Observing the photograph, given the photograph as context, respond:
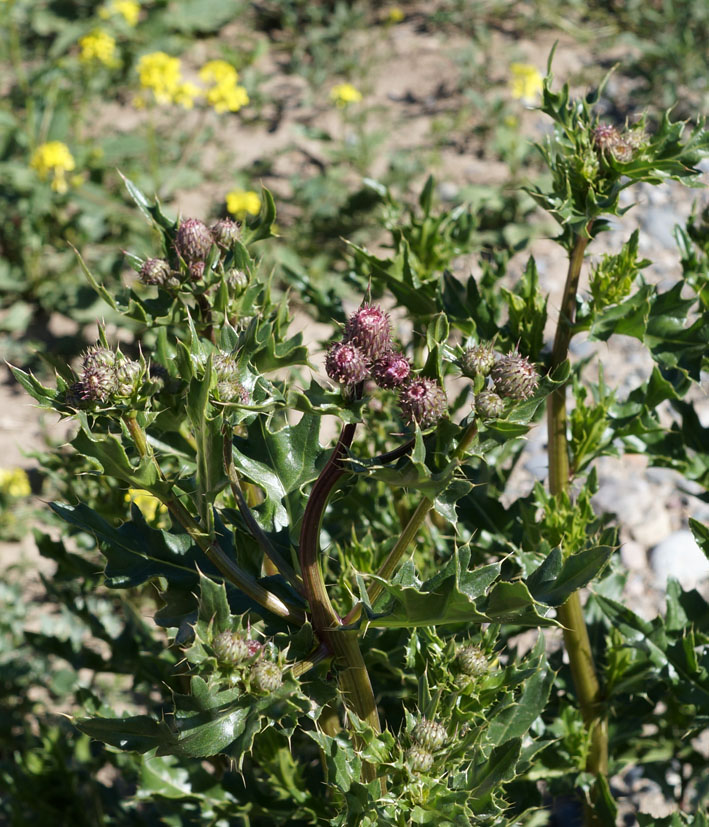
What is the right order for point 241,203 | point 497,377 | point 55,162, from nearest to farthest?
1. point 497,377
2. point 55,162
3. point 241,203

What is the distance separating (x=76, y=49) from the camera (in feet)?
26.1

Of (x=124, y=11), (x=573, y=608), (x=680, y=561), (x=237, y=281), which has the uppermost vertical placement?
(x=124, y=11)

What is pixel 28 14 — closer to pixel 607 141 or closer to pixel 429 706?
pixel 607 141

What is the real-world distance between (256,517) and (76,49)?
23.5ft

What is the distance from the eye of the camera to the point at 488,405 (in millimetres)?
1607

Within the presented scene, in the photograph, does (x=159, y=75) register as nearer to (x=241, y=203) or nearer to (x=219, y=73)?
(x=219, y=73)

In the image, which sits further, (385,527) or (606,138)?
(385,527)

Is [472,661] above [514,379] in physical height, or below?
below

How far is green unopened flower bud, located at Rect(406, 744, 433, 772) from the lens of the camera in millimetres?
1793

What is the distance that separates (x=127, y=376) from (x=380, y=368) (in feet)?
1.65

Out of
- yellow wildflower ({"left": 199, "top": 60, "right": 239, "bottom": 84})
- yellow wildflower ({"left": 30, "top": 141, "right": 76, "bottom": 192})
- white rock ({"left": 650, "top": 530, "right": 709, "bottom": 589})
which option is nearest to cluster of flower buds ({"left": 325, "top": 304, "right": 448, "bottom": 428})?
white rock ({"left": 650, "top": 530, "right": 709, "bottom": 589})

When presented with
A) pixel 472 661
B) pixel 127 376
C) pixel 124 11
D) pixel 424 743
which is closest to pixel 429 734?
pixel 424 743

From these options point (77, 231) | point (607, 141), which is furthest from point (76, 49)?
point (607, 141)

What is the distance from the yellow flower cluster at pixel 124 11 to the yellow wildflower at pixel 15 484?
12.8ft
